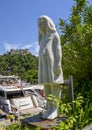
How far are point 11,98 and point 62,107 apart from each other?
13.3 m

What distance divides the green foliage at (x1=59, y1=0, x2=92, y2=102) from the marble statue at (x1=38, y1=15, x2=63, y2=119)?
1632mm

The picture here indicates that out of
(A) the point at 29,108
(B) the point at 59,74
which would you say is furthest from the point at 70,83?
(A) the point at 29,108

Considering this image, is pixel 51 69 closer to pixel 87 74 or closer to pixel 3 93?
pixel 87 74

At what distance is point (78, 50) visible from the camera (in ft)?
23.9

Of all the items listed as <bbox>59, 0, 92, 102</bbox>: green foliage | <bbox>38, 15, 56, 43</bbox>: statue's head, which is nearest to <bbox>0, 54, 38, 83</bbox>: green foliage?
<bbox>59, 0, 92, 102</bbox>: green foliage

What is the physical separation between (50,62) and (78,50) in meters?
2.60

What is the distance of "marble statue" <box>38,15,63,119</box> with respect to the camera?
4.82 meters

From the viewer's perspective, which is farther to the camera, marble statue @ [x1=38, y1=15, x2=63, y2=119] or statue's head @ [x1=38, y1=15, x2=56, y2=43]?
statue's head @ [x1=38, y1=15, x2=56, y2=43]

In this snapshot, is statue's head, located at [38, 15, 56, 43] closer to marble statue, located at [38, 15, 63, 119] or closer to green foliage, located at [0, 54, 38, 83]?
marble statue, located at [38, 15, 63, 119]

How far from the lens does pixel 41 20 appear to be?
4.99 m

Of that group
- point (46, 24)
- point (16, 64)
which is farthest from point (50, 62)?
point (16, 64)

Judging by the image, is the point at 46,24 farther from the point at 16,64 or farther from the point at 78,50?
the point at 16,64

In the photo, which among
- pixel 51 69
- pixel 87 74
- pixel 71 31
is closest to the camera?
pixel 51 69

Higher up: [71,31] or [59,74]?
[71,31]
